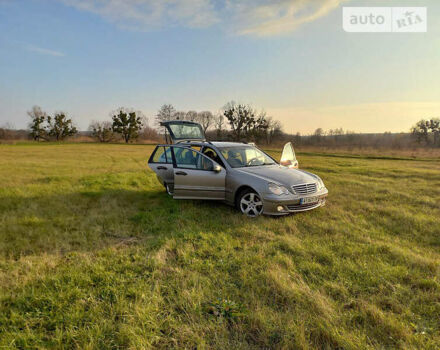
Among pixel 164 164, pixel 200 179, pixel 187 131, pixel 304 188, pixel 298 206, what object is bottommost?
pixel 298 206

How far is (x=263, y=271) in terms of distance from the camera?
123 inches

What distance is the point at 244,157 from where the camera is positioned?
21.0 feet

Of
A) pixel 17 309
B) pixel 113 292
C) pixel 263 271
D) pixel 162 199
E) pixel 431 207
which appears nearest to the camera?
pixel 17 309

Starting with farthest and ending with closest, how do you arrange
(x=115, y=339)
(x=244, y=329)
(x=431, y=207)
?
(x=431, y=207), (x=244, y=329), (x=115, y=339)

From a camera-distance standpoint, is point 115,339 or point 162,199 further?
point 162,199

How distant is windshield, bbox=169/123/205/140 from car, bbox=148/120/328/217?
1200 mm

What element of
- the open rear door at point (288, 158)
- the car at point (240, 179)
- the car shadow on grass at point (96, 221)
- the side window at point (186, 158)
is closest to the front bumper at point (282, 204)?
the car at point (240, 179)

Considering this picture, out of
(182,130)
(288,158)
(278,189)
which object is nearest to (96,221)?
(278,189)

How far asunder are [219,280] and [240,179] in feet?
9.08

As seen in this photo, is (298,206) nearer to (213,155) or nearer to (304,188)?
(304,188)

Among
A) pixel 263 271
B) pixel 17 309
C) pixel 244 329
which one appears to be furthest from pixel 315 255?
pixel 17 309

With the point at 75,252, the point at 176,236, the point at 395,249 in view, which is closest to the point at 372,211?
the point at 395,249

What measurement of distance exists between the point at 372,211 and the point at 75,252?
20.5 ft

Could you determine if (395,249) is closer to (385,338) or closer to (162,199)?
(385,338)
